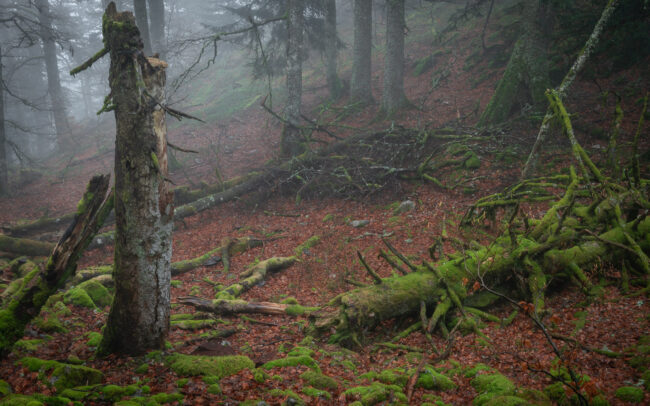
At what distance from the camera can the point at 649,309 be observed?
4.38 meters

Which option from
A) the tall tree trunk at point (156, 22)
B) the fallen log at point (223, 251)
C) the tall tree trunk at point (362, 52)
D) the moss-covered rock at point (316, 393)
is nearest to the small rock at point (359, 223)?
the fallen log at point (223, 251)

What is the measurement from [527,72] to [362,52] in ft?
27.8

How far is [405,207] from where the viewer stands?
405 inches

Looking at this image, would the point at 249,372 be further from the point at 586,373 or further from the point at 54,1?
the point at 54,1

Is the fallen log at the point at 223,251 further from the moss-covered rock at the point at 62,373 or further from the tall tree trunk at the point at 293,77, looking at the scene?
the tall tree trunk at the point at 293,77

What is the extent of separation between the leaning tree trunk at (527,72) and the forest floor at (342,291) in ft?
3.18

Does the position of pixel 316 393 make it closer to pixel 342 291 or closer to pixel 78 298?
pixel 342 291

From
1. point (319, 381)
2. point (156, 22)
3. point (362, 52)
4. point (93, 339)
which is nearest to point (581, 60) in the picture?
point (319, 381)

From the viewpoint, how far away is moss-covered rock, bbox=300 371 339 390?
13.4 ft

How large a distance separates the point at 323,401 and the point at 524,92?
1229 cm

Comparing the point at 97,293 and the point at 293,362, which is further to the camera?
the point at 97,293

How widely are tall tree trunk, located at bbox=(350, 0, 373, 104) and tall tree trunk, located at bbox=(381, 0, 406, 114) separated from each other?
1.74m

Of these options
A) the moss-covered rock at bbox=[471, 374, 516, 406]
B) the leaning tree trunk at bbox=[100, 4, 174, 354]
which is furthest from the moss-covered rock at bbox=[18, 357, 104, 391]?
the moss-covered rock at bbox=[471, 374, 516, 406]

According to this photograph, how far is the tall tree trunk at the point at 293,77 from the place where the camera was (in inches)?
559
